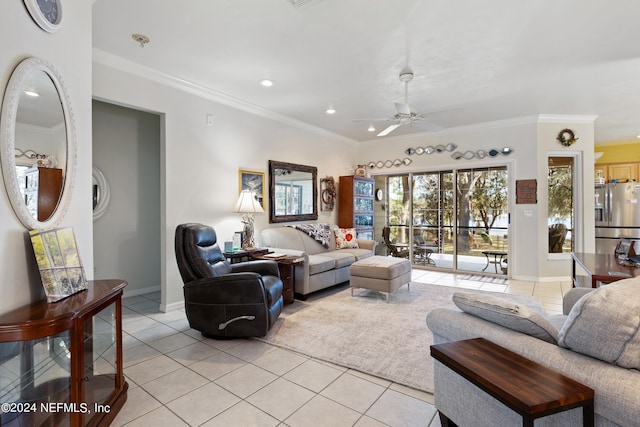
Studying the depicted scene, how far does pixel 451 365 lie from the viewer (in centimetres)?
123

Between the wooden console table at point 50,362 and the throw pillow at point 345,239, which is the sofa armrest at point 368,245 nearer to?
the throw pillow at point 345,239

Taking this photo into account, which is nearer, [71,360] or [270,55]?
[71,360]

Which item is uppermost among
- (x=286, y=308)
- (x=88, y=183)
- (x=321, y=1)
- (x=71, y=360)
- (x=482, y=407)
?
(x=321, y=1)

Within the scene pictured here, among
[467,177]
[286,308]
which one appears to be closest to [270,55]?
[286,308]

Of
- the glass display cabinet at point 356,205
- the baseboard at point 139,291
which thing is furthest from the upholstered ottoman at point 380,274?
the baseboard at point 139,291

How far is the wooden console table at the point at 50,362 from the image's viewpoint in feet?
4.20

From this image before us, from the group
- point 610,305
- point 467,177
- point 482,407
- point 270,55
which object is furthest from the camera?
point 467,177

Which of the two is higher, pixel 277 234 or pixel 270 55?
pixel 270 55

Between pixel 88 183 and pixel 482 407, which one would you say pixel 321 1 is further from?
pixel 482 407

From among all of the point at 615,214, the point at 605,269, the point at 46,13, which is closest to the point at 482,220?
the point at 615,214

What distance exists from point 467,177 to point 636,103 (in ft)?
7.87

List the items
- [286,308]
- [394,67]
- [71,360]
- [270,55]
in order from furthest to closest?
[286,308]
[394,67]
[270,55]
[71,360]

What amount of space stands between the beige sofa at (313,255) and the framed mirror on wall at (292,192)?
347 millimetres

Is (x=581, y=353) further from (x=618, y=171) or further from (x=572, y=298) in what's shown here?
(x=618, y=171)
